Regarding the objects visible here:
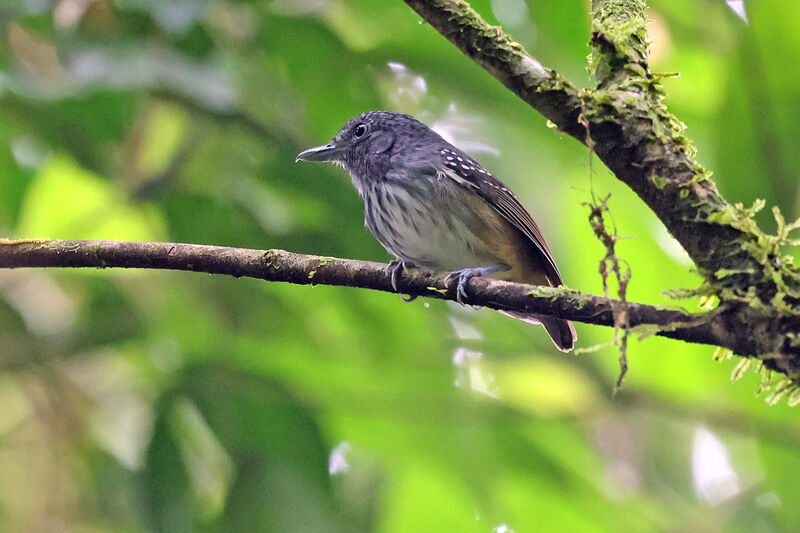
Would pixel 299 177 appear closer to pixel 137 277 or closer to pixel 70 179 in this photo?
pixel 137 277

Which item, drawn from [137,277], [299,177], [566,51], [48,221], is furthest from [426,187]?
[48,221]

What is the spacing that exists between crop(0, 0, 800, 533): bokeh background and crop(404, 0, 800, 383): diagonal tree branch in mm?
1187

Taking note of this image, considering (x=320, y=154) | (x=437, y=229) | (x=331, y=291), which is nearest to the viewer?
(x=437, y=229)

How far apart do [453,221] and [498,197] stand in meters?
0.25

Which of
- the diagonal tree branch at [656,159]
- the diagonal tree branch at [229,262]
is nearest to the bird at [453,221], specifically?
the diagonal tree branch at [229,262]

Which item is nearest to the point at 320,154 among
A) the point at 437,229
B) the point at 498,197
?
the point at 437,229

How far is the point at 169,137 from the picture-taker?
455 centimetres

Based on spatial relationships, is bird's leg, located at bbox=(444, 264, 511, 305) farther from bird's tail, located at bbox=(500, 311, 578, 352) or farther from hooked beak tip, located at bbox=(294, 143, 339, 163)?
hooked beak tip, located at bbox=(294, 143, 339, 163)

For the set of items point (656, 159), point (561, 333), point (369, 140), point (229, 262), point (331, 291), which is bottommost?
point (331, 291)

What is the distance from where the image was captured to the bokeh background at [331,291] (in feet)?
11.4

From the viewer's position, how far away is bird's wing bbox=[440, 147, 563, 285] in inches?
142

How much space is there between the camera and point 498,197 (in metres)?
3.67

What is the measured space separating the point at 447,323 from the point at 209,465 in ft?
4.35

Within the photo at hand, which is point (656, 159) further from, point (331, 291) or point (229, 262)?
point (331, 291)
